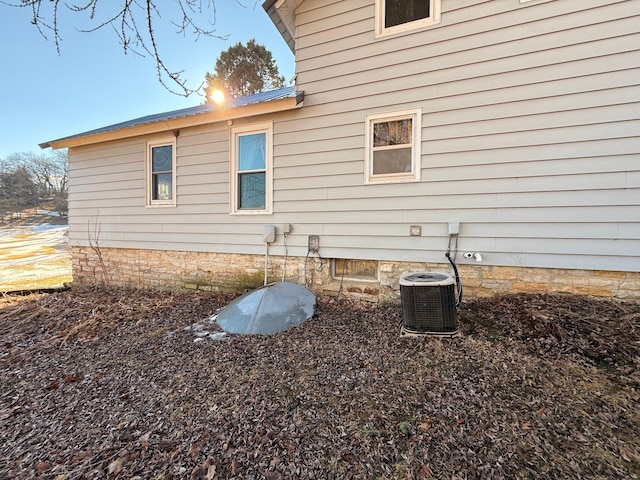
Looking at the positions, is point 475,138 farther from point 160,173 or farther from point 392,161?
point 160,173

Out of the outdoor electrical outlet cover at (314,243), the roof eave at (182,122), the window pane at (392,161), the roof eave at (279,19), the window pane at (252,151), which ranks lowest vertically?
the outdoor electrical outlet cover at (314,243)

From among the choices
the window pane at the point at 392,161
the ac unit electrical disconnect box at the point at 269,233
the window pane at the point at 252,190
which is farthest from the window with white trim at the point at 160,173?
the window pane at the point at 392,161

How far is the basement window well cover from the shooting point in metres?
3.78

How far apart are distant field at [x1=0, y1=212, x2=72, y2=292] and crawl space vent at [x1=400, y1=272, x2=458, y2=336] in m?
8.36

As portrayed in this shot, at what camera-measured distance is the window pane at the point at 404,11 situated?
413 cm

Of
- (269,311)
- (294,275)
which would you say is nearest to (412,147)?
(294,275)

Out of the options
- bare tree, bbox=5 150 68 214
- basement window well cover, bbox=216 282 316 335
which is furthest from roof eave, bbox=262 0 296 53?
bare tree, bbox=5 150 68 214

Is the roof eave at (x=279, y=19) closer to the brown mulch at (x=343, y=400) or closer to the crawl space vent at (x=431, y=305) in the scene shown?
the crawl space vent at (x=431, y=305)

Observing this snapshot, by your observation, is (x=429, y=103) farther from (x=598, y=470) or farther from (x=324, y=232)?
(x=598, y=470)

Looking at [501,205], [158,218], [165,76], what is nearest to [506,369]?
[501,205]

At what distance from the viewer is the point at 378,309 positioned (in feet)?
14.2

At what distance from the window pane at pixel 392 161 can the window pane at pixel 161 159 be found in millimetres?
4330

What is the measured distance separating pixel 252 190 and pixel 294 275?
5.75ft

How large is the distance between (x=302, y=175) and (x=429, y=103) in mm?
2135
